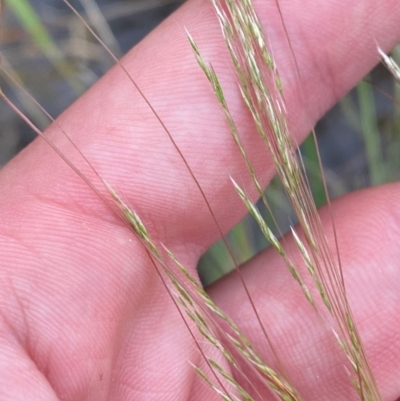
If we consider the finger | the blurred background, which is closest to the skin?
the finger

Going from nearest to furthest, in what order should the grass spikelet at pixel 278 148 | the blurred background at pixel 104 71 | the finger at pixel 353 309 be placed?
the grass spikelet at pixel 278 148, the finger at pixel 353 309, the blurred background at pixel 104 71

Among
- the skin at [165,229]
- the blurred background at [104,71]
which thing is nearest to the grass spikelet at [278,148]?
the skin at [165,229]

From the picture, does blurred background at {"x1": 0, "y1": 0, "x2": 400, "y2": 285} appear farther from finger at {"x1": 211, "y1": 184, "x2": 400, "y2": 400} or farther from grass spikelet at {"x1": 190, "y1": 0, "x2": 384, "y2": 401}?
grass spikelet at {"x1": 190, "y1": 0, "x2": 384, "y2": 401}

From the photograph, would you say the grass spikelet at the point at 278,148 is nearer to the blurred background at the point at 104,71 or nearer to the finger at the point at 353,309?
the finger at the point at 353,309

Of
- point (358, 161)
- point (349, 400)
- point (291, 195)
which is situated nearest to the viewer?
point (291, 195)

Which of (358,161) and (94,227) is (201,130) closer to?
(94,227)

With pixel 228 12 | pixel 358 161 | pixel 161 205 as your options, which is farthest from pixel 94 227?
pixel 358 161
